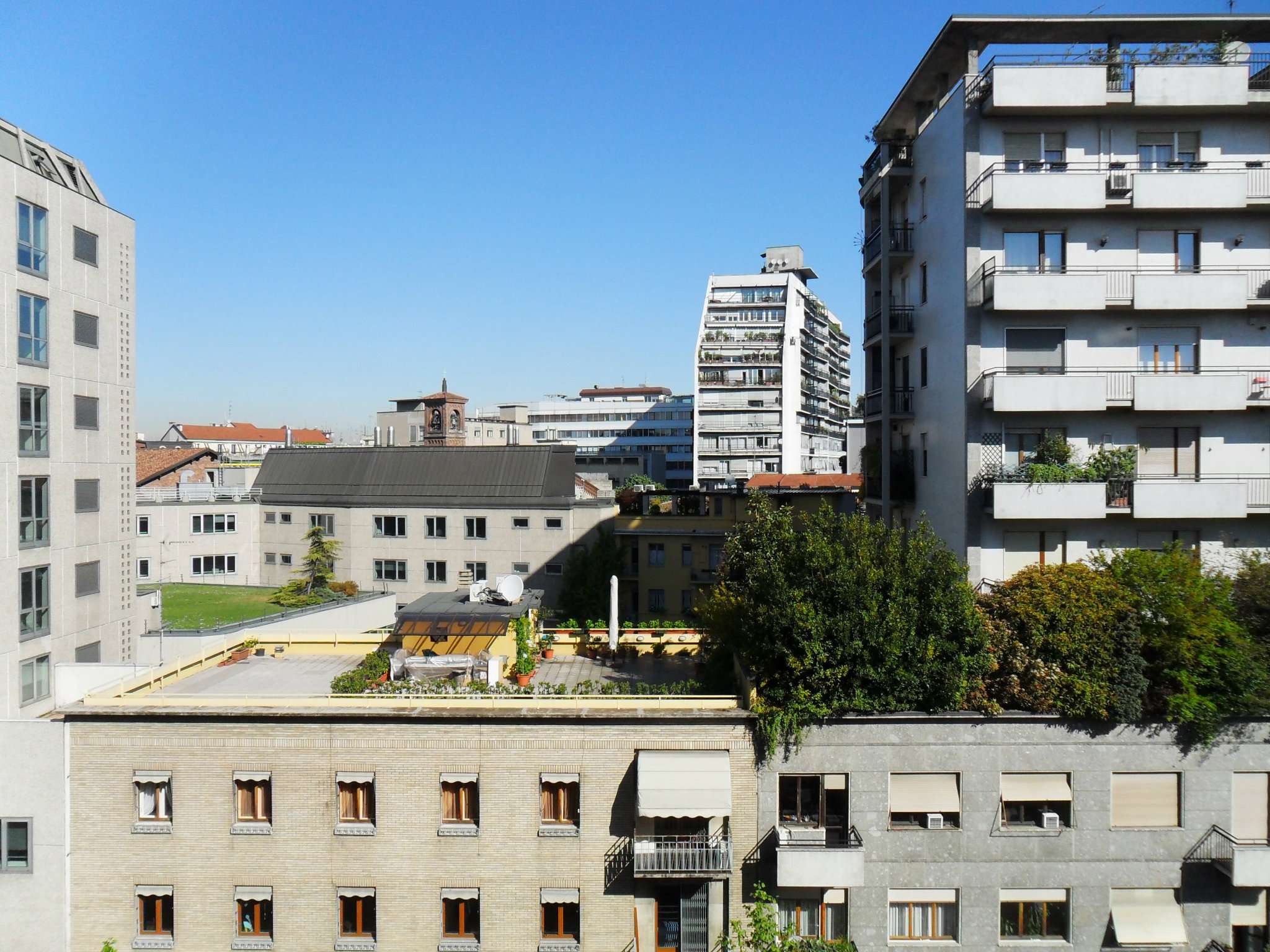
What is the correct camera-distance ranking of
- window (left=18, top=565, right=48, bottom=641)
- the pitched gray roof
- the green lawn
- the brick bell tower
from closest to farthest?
window (left=18, top=565, right=48, bottom=641)
the green lawn
the pitched gray roof
the brick bell tower

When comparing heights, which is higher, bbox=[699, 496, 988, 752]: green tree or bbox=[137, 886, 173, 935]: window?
bbox=[699, 496, 988, 752]: green tree

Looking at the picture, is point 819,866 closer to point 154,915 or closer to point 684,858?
point 684,858

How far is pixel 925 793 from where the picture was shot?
Result: 59.5ft

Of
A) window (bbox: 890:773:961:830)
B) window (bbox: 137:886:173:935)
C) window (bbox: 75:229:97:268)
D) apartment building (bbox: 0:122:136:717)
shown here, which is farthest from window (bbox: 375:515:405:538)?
window (bbox: 890:773:961:830)

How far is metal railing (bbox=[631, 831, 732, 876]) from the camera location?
57.2ft

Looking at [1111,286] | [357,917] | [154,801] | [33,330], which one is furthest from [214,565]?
[1111,286]

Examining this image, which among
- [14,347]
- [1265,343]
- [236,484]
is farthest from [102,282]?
[236,484]

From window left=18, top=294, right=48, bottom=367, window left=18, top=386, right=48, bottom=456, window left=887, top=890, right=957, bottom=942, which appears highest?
window left=18, top=294, right=48, bottom=367

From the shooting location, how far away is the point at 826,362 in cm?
11950

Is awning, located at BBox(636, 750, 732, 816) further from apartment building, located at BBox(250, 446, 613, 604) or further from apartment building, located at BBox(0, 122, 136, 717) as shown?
apartment building, located at BBox(250, 446, 613, 604)

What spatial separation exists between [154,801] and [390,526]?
3884 centimetres

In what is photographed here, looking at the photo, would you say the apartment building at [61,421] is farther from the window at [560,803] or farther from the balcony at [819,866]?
the balcony at [819,866]

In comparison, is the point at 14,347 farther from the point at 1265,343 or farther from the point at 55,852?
the point at 1265,343

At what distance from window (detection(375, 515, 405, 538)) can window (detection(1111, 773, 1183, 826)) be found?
46186 millimetres
